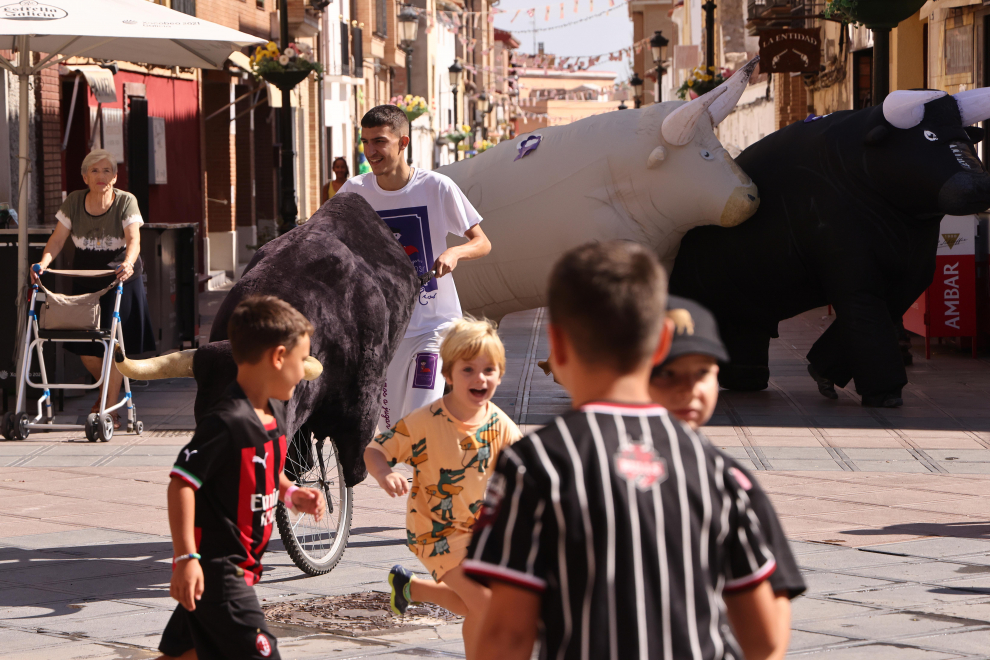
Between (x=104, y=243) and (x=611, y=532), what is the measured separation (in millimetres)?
7925

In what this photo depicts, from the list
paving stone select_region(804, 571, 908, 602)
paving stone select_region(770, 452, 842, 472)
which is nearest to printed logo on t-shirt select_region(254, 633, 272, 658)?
paving stone select_region(804, 571, 908, 602)

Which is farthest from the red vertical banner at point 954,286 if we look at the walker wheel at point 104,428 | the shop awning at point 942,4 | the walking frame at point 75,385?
the walker wheel at point 104,428

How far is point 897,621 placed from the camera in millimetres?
4973

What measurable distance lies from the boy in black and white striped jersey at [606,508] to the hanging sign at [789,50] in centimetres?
2329

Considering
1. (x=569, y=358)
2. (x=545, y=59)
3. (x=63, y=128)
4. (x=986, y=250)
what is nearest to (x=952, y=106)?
(x=986, y=250)

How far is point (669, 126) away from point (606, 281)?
27.4 ft

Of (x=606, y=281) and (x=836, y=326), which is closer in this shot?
(x=606, y=281)

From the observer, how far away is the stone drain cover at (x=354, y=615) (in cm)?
498

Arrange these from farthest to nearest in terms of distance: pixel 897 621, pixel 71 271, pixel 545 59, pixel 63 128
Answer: pixel 545 59
pixel 63 128
pixel 71 271
pixel 897 621

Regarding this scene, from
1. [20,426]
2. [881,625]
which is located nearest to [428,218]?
[881,625]

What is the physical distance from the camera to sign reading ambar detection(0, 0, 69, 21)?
823 cm

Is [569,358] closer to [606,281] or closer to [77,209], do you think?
[606,281]

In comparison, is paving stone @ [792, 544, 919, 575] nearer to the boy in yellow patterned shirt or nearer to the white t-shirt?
the white t-shirt

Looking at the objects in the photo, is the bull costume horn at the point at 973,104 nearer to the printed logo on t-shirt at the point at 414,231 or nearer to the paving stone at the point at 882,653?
the printed logo on t-shirt at the point at 414,231
